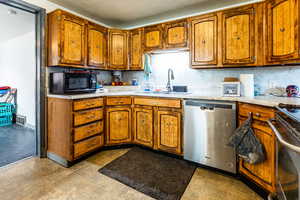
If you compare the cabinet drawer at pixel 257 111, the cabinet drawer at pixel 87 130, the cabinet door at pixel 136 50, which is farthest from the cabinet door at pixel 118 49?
the cabinet drawer at pixel 257 111

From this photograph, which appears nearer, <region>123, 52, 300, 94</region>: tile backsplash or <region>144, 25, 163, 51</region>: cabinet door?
<region>123, 52, 300, 94</region>: tile backsplash

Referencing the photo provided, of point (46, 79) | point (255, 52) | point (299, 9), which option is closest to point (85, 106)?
point (46, 79)

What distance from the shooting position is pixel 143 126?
2.64 meters

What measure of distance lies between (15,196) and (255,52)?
327 centimetres

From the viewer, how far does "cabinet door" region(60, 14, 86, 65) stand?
2.29 meters

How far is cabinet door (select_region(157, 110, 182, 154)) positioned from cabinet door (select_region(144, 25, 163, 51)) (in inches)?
49.2

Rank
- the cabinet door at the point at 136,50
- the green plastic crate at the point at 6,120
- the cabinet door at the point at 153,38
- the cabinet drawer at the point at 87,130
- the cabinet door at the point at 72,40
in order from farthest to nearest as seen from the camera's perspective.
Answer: the green plastic crate at the point at 6,120 < the cabinet door at the point at 136,50 < the cabinet door at the point at 153,38 < the cabinet door at the point at 72,40 < the cabinet drawer at the point at 87,130

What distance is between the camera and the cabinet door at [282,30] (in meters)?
1.68

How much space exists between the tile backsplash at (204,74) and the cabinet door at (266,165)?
3.28 feet

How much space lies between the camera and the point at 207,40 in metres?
2.38

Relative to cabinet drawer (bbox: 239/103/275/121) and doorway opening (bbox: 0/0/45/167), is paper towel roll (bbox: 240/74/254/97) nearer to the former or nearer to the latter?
cabinet drawer (bbox: 239/103/275/121)

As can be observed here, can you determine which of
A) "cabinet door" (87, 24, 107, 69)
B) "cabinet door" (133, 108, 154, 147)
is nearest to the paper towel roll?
"cabinet door" (133, 108, 154, 147)

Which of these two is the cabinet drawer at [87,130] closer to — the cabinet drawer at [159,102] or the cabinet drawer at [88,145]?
the cabinet drawer at [88,145]

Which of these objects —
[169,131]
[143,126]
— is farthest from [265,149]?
[143,126]
